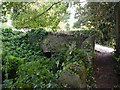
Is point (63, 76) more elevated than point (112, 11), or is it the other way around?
point (112, 11)

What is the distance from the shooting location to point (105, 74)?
8523 mm

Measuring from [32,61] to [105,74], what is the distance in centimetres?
264

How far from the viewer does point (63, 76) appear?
19.0 feet

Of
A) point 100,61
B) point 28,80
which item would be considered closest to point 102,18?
point 100,61

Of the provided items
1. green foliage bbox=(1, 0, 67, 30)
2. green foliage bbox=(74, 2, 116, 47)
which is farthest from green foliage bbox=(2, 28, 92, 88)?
green foliage bbox=(74, 2, 116, 47)

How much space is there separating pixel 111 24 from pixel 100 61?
2123mm

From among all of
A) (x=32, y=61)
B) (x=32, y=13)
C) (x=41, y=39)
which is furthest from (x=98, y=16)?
(x=32, y=13)

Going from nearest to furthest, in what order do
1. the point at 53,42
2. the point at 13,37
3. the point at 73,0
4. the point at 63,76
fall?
the point at 63,76
the point at 73,0
the point at 53,42
the point at 13,37

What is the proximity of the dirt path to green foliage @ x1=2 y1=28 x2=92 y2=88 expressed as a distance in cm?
50

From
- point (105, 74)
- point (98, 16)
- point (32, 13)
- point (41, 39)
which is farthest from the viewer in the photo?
point (41, 39)

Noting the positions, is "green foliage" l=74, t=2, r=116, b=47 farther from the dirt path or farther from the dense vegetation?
the dirt path

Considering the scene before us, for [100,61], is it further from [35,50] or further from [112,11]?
[35,50]

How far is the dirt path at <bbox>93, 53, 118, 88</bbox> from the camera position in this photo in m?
7.48

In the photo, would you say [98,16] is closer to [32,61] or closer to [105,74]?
[105,74]
